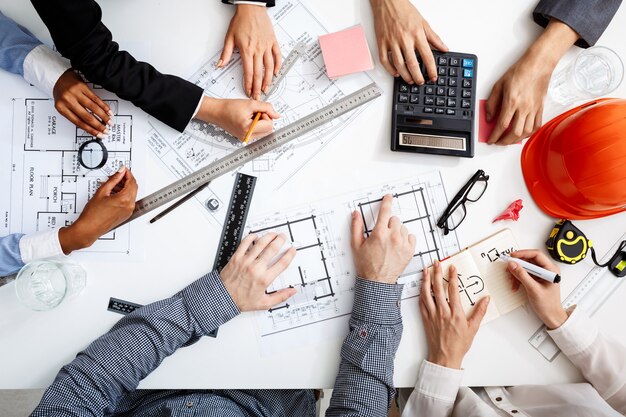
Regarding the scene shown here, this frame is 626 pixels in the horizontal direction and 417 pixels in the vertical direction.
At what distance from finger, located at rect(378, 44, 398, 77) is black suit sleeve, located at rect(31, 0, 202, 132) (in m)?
0.40

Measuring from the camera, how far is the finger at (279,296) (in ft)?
3.29

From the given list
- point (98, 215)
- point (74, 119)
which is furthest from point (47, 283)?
point (74, 119)

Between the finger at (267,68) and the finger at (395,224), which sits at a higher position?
the finger at (267,68)

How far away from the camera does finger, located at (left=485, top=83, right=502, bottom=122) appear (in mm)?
1017

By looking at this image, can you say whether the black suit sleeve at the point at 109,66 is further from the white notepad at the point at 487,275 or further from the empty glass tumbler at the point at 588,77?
the empty glass tumbler at the point at 588,77

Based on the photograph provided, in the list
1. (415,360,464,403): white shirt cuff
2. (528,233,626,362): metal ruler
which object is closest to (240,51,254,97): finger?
(415,360,464,403): white shirt cuff

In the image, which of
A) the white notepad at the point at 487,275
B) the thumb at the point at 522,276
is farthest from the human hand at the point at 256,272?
the thumb at the point at 522,276

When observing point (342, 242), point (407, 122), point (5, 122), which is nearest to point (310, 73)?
point (407, 122)

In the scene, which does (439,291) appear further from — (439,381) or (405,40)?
(405,40)

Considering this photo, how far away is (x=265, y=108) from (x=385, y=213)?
1.13 feet

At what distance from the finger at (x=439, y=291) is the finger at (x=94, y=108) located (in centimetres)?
78

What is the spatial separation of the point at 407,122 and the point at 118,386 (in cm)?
83

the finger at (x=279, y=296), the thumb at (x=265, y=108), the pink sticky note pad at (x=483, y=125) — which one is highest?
the pink sticky note pad at (x=483, y=125)

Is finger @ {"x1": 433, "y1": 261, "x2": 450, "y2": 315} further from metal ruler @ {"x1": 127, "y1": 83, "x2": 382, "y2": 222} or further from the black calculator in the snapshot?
metal ruler @ {"x1": 127, "y1": 83, "x2": 382, "y2": 222}
